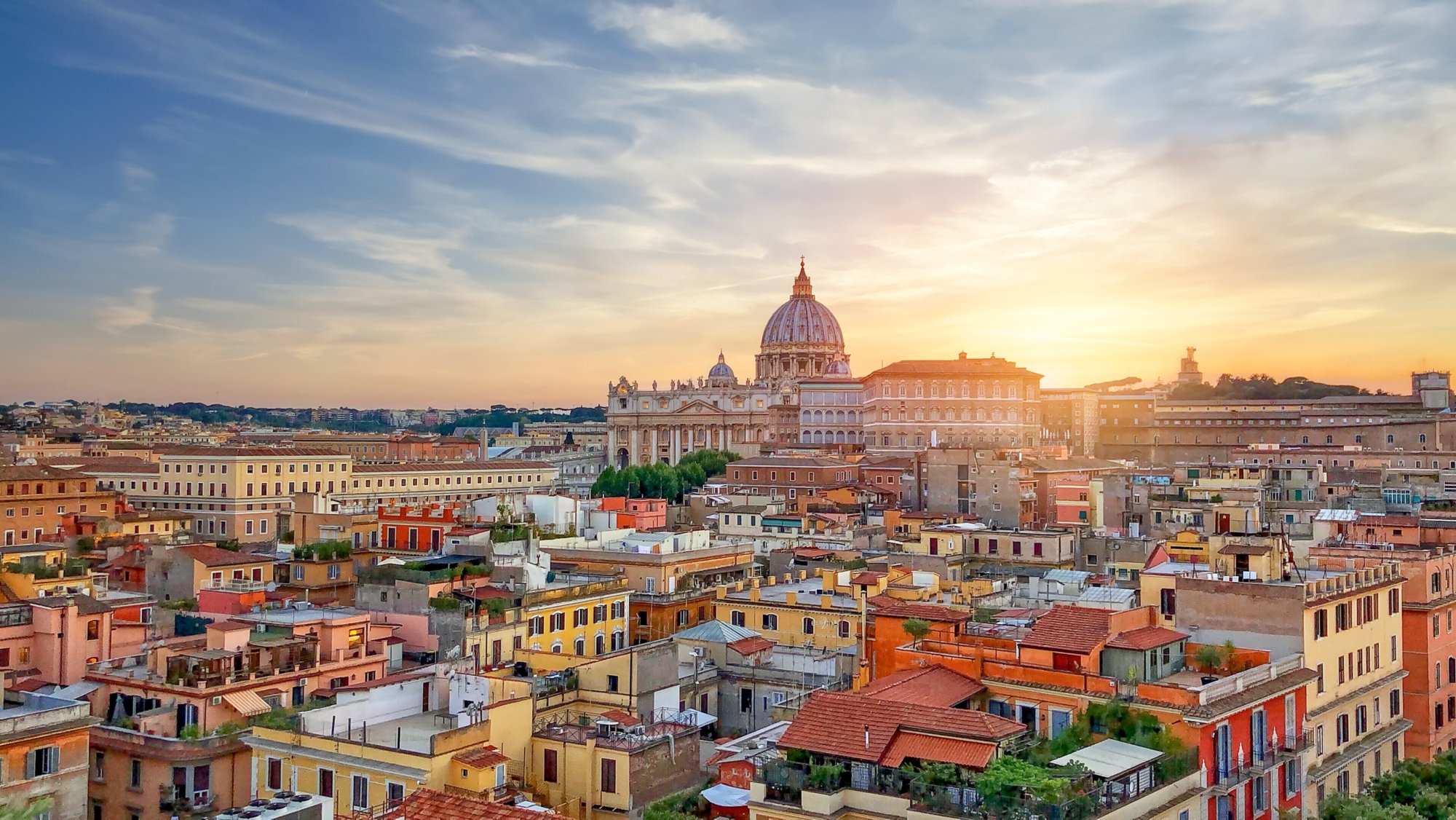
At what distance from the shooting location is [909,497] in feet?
191

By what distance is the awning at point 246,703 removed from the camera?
19484mm

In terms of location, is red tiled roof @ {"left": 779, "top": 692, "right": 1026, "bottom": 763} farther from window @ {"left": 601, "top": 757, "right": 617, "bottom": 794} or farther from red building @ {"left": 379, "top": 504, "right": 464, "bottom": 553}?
red building @ {"left": 379, "top": 504, "right": 464, "bottom": 553}

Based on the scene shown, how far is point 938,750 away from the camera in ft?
42.5

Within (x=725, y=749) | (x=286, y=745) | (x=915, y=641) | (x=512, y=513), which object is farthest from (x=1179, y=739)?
(x=512, y=513)

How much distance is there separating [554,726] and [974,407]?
2923 inches

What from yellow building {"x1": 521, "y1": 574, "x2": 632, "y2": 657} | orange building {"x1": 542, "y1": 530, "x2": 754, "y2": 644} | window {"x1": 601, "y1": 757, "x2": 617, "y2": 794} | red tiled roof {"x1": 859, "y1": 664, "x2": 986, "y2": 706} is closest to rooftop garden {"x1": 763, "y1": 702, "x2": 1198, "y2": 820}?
red tiled roof {"x1": 859, "y1": 664, "x2": 986, "y2": 706}

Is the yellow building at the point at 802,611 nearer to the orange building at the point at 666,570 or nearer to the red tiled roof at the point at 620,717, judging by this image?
the orange building at the point at 666,570

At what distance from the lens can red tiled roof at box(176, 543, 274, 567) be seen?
30.1 metres

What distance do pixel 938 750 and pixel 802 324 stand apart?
125404 mm

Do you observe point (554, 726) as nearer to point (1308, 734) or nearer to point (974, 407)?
point (1308, 734)

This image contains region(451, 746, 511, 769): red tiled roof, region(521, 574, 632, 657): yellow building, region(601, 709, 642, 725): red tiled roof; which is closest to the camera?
region(451, 746, 511, 769): red tiled roof

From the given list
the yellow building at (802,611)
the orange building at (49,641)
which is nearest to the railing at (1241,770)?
the yellow building at (802,611)

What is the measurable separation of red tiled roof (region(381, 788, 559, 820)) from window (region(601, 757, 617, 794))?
363cm

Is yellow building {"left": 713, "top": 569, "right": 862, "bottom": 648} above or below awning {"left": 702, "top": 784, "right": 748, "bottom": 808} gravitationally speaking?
above
